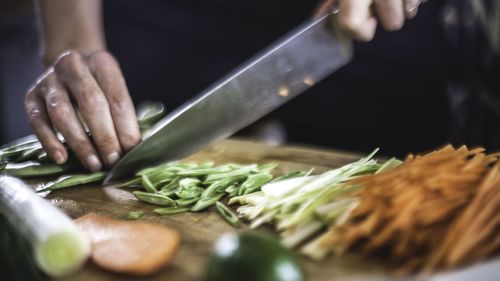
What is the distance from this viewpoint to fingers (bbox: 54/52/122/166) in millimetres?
2429

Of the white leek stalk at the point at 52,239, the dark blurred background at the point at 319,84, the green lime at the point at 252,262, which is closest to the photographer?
the green lime at the point at 252,262

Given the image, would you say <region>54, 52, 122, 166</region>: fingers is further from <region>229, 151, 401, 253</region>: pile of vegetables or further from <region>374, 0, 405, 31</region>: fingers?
<region>374, 0, 405, 31</region>: fingers

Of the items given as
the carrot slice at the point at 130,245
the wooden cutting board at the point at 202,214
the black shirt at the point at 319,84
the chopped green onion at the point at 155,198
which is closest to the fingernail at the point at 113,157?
the wooden cutting board at the point at 202,214

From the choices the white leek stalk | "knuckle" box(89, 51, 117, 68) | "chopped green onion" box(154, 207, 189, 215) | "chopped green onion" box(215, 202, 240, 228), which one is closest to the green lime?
the white leek stalk

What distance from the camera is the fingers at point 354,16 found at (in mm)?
2232

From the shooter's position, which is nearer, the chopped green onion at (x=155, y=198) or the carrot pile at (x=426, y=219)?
the carrot pile at (x=426, y=219)

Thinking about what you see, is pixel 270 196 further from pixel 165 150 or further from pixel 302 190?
pixel 165 150

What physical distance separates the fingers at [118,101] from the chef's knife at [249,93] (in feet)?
0.25

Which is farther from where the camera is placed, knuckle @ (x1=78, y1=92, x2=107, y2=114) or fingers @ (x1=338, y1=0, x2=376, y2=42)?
knuckle @ (x1=78, y1=92, x2=107, y2=114)

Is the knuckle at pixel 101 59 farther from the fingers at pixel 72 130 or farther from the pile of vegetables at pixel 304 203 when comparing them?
the pile of vegetables at pixel 304 203

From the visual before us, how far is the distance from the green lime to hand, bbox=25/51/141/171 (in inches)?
46.4

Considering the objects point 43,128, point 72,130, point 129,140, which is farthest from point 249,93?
point 43,128

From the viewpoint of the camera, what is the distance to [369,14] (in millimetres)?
2375

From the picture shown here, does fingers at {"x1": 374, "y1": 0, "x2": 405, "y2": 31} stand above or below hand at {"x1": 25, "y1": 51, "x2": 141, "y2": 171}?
above
